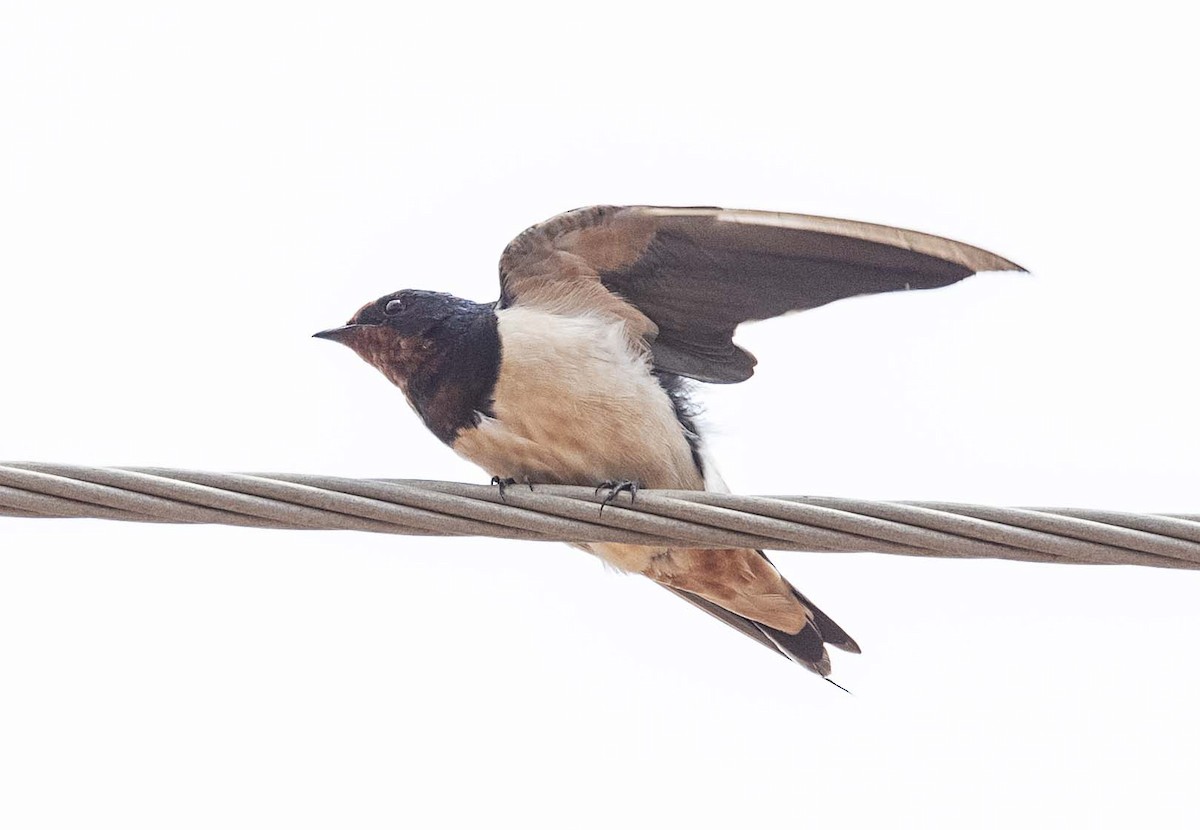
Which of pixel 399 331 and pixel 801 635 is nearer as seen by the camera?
pixel 399 331

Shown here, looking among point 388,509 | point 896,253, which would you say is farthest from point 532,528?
point 896,253

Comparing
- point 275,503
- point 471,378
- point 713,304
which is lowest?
point 275,503

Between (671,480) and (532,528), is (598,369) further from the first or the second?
(532,528)

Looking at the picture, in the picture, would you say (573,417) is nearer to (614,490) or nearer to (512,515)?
(614,490)

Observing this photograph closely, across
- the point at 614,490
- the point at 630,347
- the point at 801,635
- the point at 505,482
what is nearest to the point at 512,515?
the point at 614,490

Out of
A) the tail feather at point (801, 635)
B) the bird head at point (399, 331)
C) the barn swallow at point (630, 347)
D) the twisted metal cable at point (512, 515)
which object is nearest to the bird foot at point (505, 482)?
the barn swallow at point (630, 347)

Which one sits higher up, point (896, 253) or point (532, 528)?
point (896, 253)

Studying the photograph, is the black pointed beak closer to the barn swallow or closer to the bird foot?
the barn swallow
